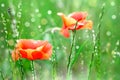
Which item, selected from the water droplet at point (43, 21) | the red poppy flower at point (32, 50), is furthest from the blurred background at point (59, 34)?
the red poppy flower at point (32, 50)

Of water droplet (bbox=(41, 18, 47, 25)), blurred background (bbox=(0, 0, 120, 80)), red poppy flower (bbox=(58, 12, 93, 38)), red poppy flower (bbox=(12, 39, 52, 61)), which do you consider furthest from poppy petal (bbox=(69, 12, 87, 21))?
water droplet (bbox=(41, 18, 47, 25))

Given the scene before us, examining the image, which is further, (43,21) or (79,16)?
(43,21)

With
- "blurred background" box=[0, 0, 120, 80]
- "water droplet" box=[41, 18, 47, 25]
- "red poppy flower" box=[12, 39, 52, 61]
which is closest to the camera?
"red poppy flower" box=[12, 39, 52, 61]

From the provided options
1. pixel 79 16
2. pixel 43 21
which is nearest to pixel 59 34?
pixel 43 21

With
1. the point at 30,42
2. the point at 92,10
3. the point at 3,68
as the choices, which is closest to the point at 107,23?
the point at 92,10

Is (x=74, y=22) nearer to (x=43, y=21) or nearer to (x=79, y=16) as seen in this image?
(x=79, y=16)

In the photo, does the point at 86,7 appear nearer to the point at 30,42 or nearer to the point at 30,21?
the point at 30,21

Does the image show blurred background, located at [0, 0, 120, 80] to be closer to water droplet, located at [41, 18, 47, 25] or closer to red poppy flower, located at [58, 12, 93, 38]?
water droplet, located at [41, 18, 47, 25]

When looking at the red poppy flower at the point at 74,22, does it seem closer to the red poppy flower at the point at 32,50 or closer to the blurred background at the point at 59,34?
the red poppy flower at the point at 32,50
